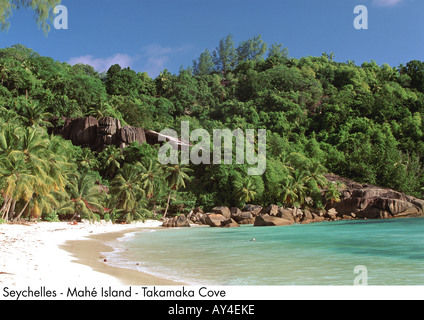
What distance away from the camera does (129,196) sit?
3375 cm

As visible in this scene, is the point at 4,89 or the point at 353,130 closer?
the point at 4,89

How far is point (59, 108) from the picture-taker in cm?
4872

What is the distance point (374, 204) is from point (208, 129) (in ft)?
84.1

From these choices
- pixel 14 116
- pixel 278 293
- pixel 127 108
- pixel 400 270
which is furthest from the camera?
pixel 127 108

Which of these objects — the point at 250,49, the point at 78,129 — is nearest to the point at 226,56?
the point at 250,49

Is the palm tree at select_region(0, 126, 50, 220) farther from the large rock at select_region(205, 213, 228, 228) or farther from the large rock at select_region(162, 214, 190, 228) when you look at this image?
the large rock at select_region(205, 213, 228, 228)

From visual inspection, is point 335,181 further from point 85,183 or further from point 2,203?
point 2,203

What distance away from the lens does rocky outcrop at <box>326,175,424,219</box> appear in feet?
145

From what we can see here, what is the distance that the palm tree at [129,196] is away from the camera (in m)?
34.1

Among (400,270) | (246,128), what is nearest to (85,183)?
(400,270)

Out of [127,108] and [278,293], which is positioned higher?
[127,108]

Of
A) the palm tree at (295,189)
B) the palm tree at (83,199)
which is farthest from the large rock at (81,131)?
the palm tree at (295,189)

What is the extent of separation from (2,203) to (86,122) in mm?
21069

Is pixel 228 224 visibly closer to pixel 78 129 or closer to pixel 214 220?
pixel 214 220
